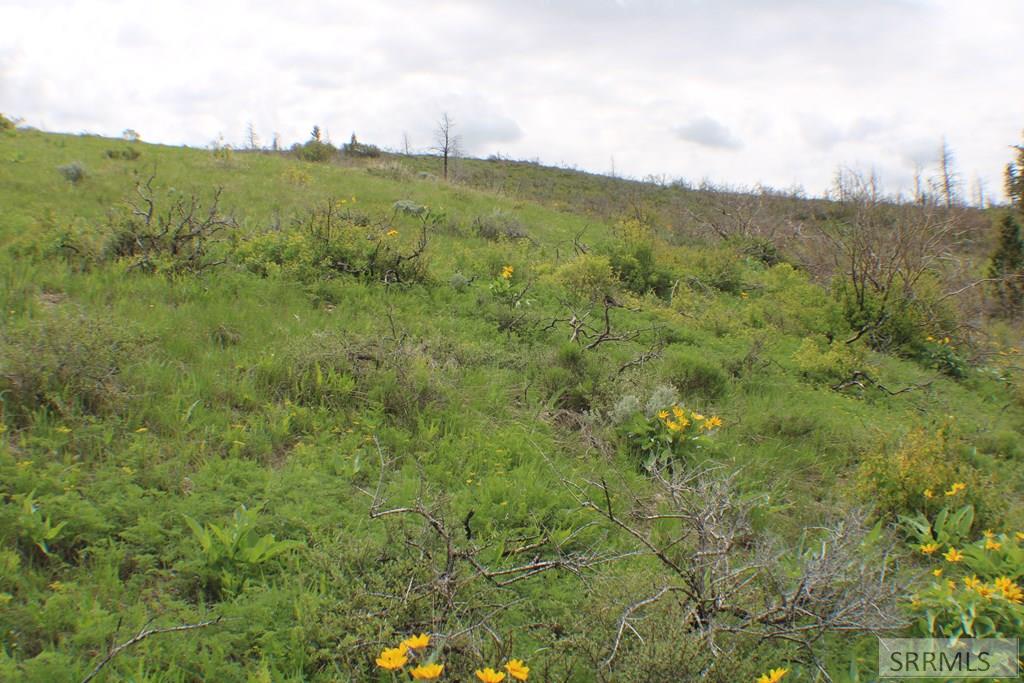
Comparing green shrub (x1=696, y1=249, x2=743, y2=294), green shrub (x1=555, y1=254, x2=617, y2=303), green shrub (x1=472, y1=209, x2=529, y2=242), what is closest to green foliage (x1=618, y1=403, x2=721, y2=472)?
green shrub (x1=555, y1=254, x2=617, y2=303)

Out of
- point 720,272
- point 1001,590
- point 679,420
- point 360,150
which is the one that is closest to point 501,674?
point 1001,590

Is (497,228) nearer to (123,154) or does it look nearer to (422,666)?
(123,154)

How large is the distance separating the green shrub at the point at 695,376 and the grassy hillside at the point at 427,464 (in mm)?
40

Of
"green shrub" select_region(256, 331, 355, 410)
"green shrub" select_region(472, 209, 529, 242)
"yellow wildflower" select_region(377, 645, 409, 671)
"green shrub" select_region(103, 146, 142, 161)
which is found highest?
"green shrub" select_region(103, 146, 142, 161)

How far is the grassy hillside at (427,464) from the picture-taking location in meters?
2.50

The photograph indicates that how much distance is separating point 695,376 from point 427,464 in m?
3.16

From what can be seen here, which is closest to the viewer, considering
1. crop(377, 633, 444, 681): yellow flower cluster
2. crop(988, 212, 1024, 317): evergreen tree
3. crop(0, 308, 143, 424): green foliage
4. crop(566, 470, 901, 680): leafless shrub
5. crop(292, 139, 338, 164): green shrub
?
crop(377, 633, 444, 681): yellow flower cluster

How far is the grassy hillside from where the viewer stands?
2.50 metres

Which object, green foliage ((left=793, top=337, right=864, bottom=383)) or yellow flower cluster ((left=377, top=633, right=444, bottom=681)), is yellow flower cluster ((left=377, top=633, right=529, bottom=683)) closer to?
yellow flower cluster ((left=377, top=633, right=444, bottom=681))

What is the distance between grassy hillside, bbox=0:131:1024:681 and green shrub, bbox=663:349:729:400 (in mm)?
40

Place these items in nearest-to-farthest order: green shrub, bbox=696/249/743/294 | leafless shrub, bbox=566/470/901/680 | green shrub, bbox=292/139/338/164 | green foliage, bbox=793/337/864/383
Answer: leafless shrub, bbox=566/470/901/680, green foliage, bbox=793/337/864/383, green shrub, bbox=696/249/743/294, green shrub, bbox=292/139/338/164

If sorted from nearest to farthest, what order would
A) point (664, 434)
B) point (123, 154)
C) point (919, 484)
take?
1. point (919, 484)
2. point (664, 434)
3. point (123, 154)

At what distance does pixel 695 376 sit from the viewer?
20.1 ft

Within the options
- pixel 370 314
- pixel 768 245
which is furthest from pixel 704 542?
pixel 768 245
